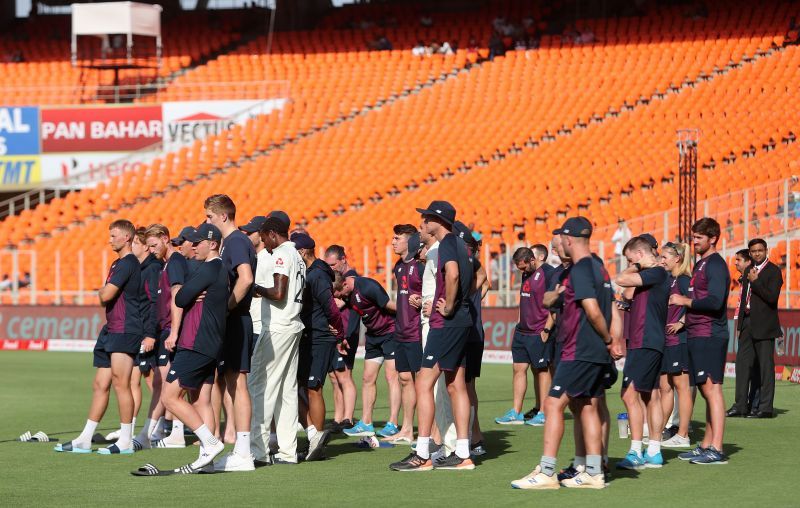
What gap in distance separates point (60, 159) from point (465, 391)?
33.1 metres

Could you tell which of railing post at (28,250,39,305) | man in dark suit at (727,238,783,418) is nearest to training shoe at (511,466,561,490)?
man in dark suit at (727,238,783,418)

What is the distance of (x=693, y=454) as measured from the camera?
11.7 meters

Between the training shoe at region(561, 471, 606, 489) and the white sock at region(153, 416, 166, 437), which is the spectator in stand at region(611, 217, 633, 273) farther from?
the training shoe at region(561, 471, 606, 489)

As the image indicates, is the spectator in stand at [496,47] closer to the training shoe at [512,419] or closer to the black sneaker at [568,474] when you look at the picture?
the training shoe at [512,419]

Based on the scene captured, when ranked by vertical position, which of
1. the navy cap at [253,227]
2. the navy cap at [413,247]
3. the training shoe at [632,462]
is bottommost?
the training shoe at [632,462]

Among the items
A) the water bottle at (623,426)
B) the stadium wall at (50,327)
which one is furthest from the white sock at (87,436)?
the stadium wall at (50,327)

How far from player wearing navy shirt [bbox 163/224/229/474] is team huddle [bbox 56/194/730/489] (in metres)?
0.01

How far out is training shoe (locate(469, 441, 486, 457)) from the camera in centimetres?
1185

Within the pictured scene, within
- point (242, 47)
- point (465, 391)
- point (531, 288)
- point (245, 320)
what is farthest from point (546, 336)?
point (242, 47)

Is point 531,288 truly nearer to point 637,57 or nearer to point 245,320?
point 245,320

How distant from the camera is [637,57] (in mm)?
40812

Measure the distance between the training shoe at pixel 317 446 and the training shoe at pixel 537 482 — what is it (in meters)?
2.34

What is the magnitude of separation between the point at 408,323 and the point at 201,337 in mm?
2534

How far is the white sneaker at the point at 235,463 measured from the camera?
11.1 metres
